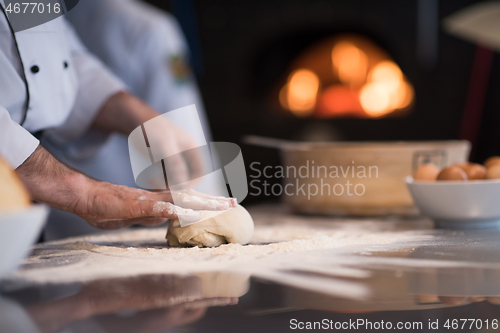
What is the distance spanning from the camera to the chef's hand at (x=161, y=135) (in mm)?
926

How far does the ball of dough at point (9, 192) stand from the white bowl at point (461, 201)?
0.77 metres

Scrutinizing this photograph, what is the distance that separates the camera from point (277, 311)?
18.1 inches

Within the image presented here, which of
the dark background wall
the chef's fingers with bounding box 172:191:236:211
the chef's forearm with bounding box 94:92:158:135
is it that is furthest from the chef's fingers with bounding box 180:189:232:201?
the dark background wall

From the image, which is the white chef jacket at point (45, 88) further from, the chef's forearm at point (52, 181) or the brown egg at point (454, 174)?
the brown egg at point (454, 174)

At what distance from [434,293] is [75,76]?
1016 mm

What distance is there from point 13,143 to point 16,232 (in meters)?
0.33

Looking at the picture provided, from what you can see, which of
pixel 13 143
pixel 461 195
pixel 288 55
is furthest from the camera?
pixel 288 55

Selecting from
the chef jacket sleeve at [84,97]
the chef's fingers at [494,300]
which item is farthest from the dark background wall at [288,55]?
the chef's fingers at [494,300]

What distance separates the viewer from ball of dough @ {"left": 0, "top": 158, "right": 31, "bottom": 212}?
1.43ft

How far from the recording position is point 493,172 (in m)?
0.94

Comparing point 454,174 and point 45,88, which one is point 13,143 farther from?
point 454,174

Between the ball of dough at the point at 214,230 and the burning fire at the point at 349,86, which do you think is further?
the burning fire at the point at 349,86

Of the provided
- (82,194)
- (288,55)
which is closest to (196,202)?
(82,194)

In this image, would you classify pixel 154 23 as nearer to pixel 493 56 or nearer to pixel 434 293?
pixel 434 293
